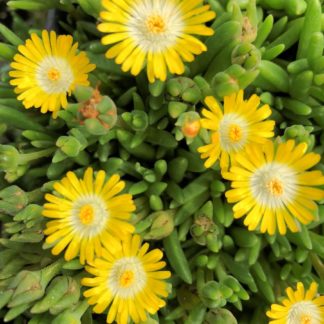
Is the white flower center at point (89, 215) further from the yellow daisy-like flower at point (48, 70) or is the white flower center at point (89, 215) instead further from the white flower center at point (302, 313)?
the white flower center at point (302, 313)

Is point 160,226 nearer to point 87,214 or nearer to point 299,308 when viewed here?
point 87,214

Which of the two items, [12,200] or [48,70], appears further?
[48,70]

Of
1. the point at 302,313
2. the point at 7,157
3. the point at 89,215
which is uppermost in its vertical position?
the point at 7,157

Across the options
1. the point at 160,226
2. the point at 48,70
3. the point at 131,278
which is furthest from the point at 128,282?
the point at 48,70

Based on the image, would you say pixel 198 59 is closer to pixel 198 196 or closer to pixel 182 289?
pixel 198 196

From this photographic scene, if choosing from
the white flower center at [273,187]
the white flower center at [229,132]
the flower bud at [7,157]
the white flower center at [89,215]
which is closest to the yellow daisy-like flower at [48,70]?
the flower bud at [7,157]

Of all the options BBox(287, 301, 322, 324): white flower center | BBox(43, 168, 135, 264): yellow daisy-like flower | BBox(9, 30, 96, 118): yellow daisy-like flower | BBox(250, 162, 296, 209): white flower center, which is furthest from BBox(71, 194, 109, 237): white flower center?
→ BBox(287, 301, 322, 324): white flower center

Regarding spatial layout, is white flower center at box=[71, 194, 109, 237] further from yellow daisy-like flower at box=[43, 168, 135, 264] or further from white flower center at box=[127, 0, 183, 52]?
white flower center at box=[127, 0, 183, 52]
